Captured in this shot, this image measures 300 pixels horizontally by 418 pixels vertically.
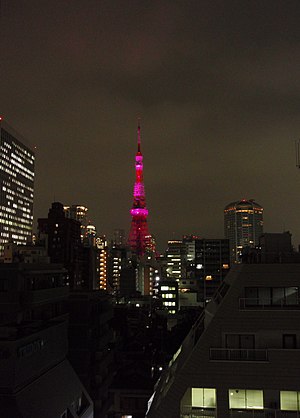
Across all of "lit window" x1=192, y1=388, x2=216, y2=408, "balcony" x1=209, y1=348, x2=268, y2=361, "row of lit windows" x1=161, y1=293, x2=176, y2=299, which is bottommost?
"row of lit windows" x1=161, y1=293, x2=176, y2=299

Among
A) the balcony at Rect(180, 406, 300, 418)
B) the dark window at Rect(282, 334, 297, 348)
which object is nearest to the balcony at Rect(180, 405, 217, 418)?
the balcony at Rect(180, 406, 300, 418)

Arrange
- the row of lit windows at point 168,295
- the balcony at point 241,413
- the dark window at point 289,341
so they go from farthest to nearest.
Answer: the row of lit windows at point 168,295, the dark window at point 289,341, the balcony at point 241,413

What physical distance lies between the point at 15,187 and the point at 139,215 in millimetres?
33796

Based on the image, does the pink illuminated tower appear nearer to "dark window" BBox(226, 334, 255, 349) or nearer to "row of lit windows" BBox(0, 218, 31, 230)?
"row of lit windows" BBox(0, 218, 31, 230)

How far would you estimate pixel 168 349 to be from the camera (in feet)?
105

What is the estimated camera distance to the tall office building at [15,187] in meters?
103

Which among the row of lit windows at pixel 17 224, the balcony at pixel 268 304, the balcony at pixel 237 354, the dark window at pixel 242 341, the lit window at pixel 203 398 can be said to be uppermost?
the row of lit windows at pixel 17 224

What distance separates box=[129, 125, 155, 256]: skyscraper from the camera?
116500 millimetres

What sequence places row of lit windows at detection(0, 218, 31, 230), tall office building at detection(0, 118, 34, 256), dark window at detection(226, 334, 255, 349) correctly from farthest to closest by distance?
tall office building at detection(0, 118, 34, 256)
row of lit windows at detection(0, 218, 31, 230)
dark window at detection(226, 334, 255, 349)

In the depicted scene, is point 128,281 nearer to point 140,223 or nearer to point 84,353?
point 140,223

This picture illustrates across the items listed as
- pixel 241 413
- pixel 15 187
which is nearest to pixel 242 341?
pixel 241 413

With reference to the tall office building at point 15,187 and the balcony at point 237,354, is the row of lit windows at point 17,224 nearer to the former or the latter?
the tall office building at point 15,187

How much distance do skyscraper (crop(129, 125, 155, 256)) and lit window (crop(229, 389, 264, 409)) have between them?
354 feet

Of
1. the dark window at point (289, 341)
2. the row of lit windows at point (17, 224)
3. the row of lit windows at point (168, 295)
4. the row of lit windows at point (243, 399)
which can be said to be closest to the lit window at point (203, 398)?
the row of lit windows at point (243, 399)
